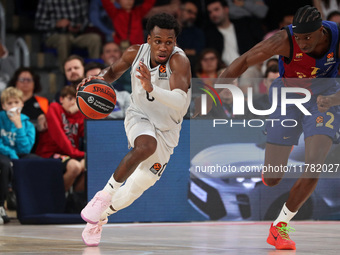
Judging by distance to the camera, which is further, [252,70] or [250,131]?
[252,70]

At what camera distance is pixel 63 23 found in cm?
1204

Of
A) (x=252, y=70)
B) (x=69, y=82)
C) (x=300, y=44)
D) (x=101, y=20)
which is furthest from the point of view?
(x=101, y=20)

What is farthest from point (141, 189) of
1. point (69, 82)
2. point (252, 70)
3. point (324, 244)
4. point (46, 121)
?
point (252, 70)

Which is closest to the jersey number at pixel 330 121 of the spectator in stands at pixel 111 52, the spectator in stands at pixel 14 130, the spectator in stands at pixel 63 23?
the spectator in stands at pixel 14 130

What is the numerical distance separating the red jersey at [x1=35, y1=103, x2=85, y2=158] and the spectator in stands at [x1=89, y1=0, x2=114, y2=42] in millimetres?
3444

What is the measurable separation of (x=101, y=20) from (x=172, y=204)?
4.76 meters

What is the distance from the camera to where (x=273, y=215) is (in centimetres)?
868

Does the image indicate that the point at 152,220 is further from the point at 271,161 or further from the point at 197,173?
the point at 271,161

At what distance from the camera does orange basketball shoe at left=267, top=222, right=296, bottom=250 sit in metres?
5.81

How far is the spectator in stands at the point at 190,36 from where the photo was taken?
1146 cm

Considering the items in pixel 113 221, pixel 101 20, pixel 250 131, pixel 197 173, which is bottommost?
pixel 113 221

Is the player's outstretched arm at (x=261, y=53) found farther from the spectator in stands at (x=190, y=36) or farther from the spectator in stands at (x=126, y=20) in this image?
the spectator in stands at (x=126, y=20)

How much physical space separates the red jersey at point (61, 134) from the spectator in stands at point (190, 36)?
9.72 feet

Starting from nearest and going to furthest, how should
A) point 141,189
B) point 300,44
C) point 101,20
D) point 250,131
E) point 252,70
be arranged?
1. point 300,44
2. point 141,189
3. point 250,131
4. point 252,70
5. point 101,20
